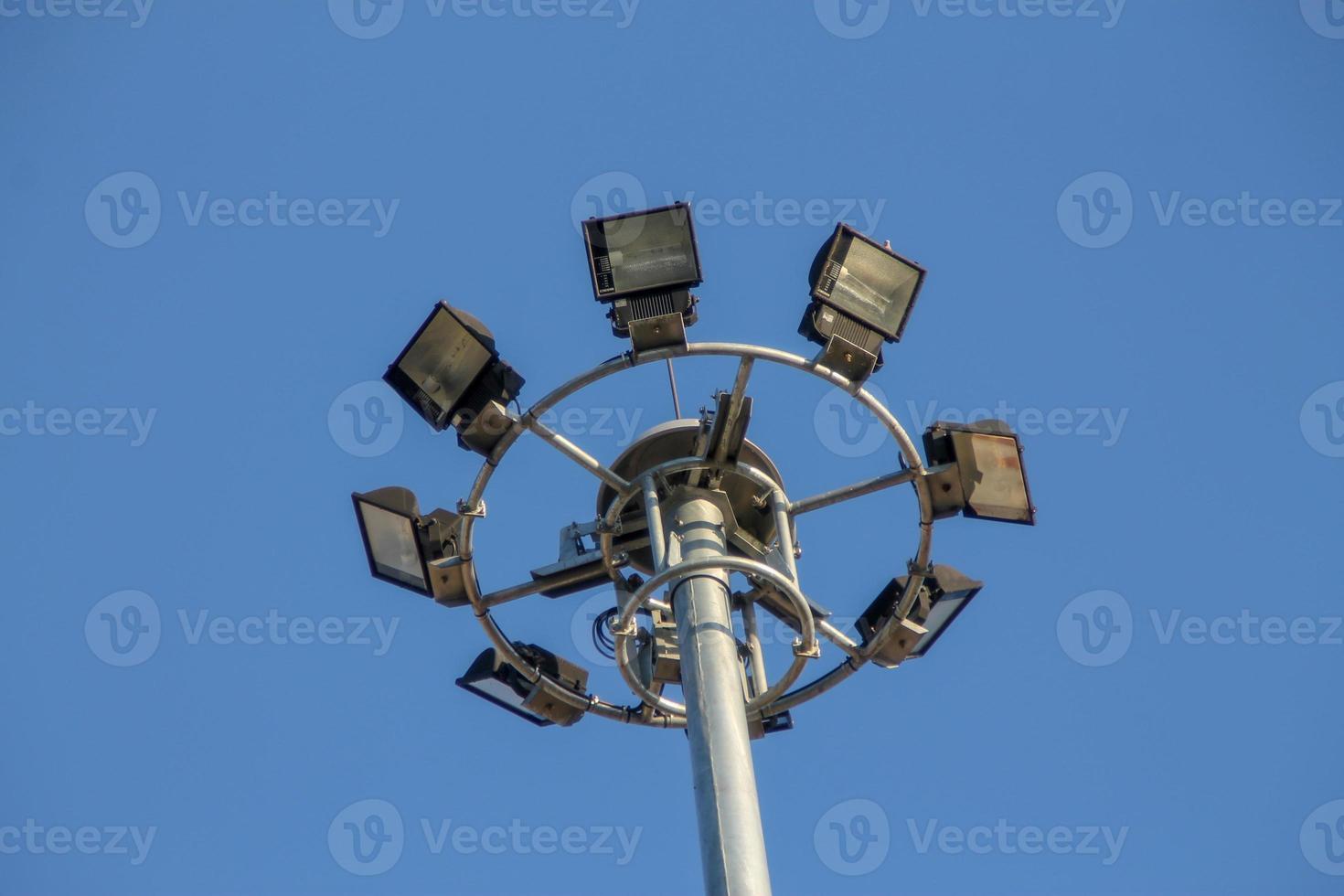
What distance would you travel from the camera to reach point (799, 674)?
12.2 meters

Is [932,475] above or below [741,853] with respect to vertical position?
above

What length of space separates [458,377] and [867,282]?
310 centimetres

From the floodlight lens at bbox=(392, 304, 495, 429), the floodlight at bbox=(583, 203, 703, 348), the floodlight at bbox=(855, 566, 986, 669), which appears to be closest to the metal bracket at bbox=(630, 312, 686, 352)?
the floodlight at bbox=(583, 203, 703, 348)

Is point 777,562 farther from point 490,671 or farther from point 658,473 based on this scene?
point 490,671

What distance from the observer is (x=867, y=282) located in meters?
12.1

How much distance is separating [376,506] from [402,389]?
0.99 meters

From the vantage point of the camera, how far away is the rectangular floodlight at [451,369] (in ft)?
39.1

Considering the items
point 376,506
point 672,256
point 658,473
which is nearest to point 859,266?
point 672,256

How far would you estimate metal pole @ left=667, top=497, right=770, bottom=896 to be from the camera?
369 inches

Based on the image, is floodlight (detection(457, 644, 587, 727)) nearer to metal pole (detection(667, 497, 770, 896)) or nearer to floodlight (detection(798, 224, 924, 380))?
metal pole (detection(667, 497, 770, 896))

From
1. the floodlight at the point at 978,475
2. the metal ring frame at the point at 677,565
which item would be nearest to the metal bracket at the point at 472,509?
the metal ring frame at the point at 677,565

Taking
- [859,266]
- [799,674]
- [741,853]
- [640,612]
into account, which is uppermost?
[859,266]

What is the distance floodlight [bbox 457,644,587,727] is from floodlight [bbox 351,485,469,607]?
2.91ft

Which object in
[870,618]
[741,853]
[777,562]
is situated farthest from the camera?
[870,618]
